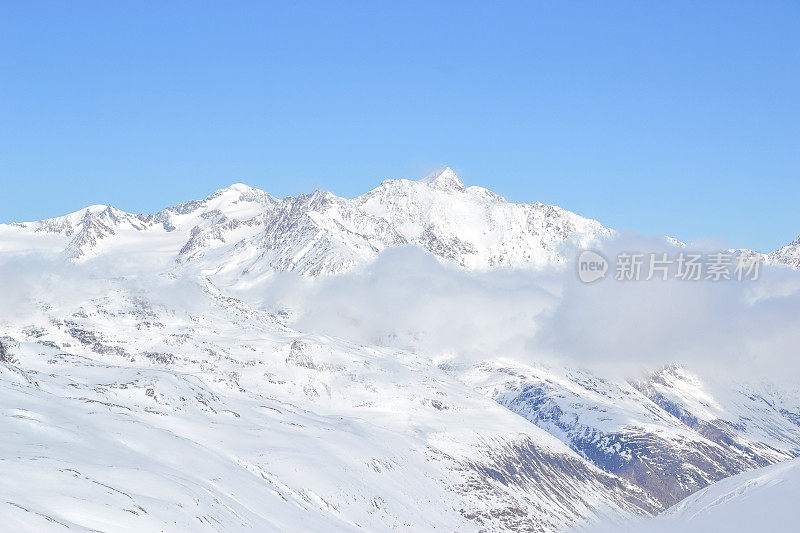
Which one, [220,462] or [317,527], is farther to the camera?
[220,462]

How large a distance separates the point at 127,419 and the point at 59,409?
927 inches

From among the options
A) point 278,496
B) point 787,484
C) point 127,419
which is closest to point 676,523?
point 787,484

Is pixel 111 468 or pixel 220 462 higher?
pixel 220 462

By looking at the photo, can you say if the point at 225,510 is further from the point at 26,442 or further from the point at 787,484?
the point at 787,484

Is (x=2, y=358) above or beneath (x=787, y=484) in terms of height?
above

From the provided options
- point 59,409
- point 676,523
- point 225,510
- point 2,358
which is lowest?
point 676,523

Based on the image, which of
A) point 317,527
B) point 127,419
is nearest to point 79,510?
point 317,527

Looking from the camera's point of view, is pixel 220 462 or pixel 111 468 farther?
pixel 220 462

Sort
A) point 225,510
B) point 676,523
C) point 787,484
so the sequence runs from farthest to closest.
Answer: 1. point 225,510
2. point 676,523
3. point 787,484

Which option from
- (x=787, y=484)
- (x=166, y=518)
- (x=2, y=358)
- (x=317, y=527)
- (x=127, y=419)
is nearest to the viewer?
(x=787, y=484)

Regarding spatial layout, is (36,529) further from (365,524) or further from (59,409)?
(365,524)

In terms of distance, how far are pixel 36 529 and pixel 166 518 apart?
26.6m

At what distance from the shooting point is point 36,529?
6494 cm

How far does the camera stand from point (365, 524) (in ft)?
642
